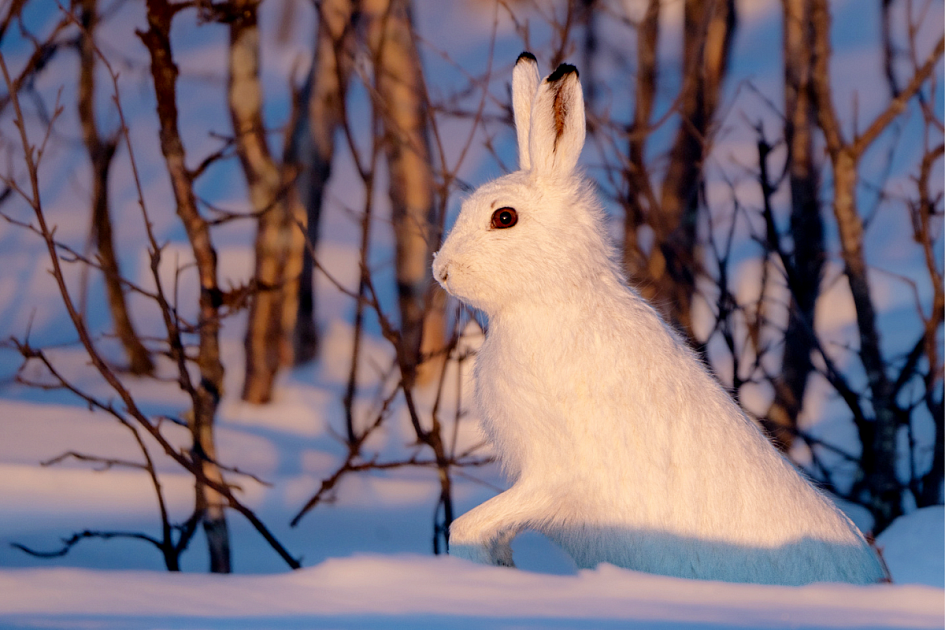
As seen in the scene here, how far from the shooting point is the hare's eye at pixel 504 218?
→ 1.66 meters

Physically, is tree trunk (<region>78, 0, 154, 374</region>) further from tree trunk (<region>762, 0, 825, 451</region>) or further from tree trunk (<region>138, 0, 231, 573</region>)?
tree trunk (<region>762, 0, 825, 451</region>)

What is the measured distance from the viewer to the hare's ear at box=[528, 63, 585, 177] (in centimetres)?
158

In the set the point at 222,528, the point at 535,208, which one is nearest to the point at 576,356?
the point at 535,208

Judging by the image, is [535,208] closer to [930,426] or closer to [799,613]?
[799,613]

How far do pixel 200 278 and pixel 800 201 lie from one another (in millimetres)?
2553

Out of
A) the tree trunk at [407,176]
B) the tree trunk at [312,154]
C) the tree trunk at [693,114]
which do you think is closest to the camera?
the tree trunk at [693,114]

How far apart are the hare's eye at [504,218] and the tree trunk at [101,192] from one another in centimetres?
272

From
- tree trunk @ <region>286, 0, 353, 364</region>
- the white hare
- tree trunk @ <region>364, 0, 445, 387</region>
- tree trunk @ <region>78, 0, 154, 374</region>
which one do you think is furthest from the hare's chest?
tree trunk @ <region>286, 0, 353, 364</region>

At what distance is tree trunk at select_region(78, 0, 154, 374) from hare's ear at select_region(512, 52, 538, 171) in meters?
2.66

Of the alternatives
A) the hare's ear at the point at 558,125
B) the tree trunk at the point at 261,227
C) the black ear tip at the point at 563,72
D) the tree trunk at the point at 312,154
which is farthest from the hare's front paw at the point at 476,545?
the tree trunk at the point at 312,154

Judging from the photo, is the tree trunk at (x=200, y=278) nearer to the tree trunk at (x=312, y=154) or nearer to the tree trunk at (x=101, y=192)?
the tree trunk at (x=101, y=192)

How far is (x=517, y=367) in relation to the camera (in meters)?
1.62

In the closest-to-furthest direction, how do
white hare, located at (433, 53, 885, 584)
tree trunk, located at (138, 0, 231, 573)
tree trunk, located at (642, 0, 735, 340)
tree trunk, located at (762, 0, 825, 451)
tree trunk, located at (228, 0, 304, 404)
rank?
white hare, located at (433, 53, 885, 584), tree trunk, located at (138, 0, 231, 573), tree trunk, located at (228, 0, 304, 404), tree trunk, located at (762, 0, 825, 451), tree trunk, located at (642, 0, 735, 340)

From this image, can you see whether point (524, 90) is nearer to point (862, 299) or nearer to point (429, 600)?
point (429, 600)
